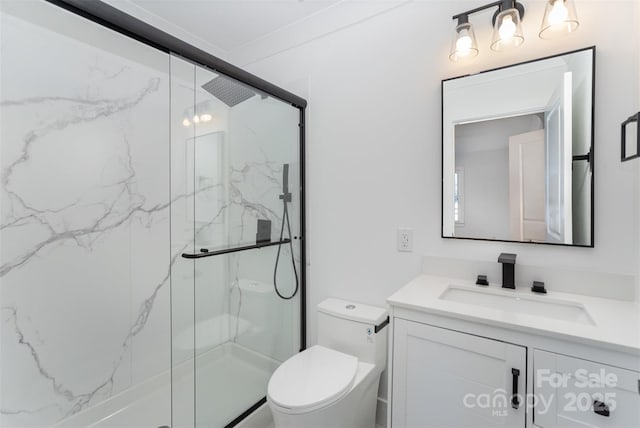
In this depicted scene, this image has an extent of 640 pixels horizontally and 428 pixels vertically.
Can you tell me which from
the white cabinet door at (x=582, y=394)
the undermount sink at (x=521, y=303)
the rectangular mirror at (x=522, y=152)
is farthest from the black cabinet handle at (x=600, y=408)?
the rectangular mirror at (x=522, y=152)

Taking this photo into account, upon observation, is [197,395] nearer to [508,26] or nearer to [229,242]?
[229,242]

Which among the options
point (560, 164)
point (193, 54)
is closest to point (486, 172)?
point (560, 164)

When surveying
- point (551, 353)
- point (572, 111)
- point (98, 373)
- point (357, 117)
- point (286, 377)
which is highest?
point (357, 117)

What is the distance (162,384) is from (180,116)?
5.66 feet

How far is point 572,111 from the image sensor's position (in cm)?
127

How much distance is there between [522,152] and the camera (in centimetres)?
139

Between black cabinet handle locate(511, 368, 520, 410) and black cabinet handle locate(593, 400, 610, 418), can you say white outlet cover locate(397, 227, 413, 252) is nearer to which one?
black cabinet handle locate(511, 368, 520, 410)

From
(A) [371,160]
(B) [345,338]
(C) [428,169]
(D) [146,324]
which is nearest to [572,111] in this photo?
(C) [428,169]

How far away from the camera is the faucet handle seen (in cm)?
131

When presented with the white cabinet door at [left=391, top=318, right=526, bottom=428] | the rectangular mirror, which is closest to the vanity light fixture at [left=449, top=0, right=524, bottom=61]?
the rectangular mirror

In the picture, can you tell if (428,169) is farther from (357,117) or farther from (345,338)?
(345,338)

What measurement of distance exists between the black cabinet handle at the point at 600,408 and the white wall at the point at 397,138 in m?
0.60

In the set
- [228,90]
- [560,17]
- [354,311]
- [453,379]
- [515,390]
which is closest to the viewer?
[515,390]

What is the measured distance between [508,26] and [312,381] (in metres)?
1.83
